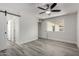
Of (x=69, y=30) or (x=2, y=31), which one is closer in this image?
(x=2, y=31)

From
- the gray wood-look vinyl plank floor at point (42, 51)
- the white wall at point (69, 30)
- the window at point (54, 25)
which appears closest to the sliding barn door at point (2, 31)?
the gray wood-look vinyl plank floor at point (42, 51)

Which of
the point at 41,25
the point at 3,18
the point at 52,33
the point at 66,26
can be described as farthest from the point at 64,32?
the point at 3,18

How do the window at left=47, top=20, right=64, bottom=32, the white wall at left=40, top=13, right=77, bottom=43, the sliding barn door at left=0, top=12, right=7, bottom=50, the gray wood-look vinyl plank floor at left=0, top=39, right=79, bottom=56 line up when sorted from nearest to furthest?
the gray wood-look vinyl plank floor at left=0, top=39, right=79, bottom=56 < the sliding barn door at left=0, top=12, right=7, bottom=50 < the white wall at left=40, top=13, right=77, bottom=43 < the window at left=47, top=20, right=64, bottom=32

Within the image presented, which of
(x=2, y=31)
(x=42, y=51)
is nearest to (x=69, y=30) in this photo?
(x=42, y=51)

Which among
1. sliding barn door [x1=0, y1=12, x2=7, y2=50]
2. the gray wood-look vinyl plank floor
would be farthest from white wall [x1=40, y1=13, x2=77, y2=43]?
sliding barn door [x1=0, y1=12, x2=7, y2=50]

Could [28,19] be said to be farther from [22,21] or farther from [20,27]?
[20,27]

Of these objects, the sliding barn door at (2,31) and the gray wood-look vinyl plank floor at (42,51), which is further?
the sliding barn door at (2,31)

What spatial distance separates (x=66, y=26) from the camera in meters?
5.32

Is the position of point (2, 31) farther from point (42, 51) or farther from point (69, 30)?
point (69, 30)

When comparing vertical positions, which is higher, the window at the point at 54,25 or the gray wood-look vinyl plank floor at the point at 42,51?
the window at the point at 54,25

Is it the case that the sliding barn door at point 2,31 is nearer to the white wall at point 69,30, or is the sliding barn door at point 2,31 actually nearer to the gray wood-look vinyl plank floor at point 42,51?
the gray wood-look vinyl plank floor at point 42,51

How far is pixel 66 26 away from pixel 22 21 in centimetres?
350

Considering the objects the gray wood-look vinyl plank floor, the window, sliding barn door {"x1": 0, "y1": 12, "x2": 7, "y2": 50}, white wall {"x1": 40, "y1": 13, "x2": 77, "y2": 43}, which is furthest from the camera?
the window

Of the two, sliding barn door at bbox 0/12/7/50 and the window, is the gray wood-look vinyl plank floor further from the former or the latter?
the window
